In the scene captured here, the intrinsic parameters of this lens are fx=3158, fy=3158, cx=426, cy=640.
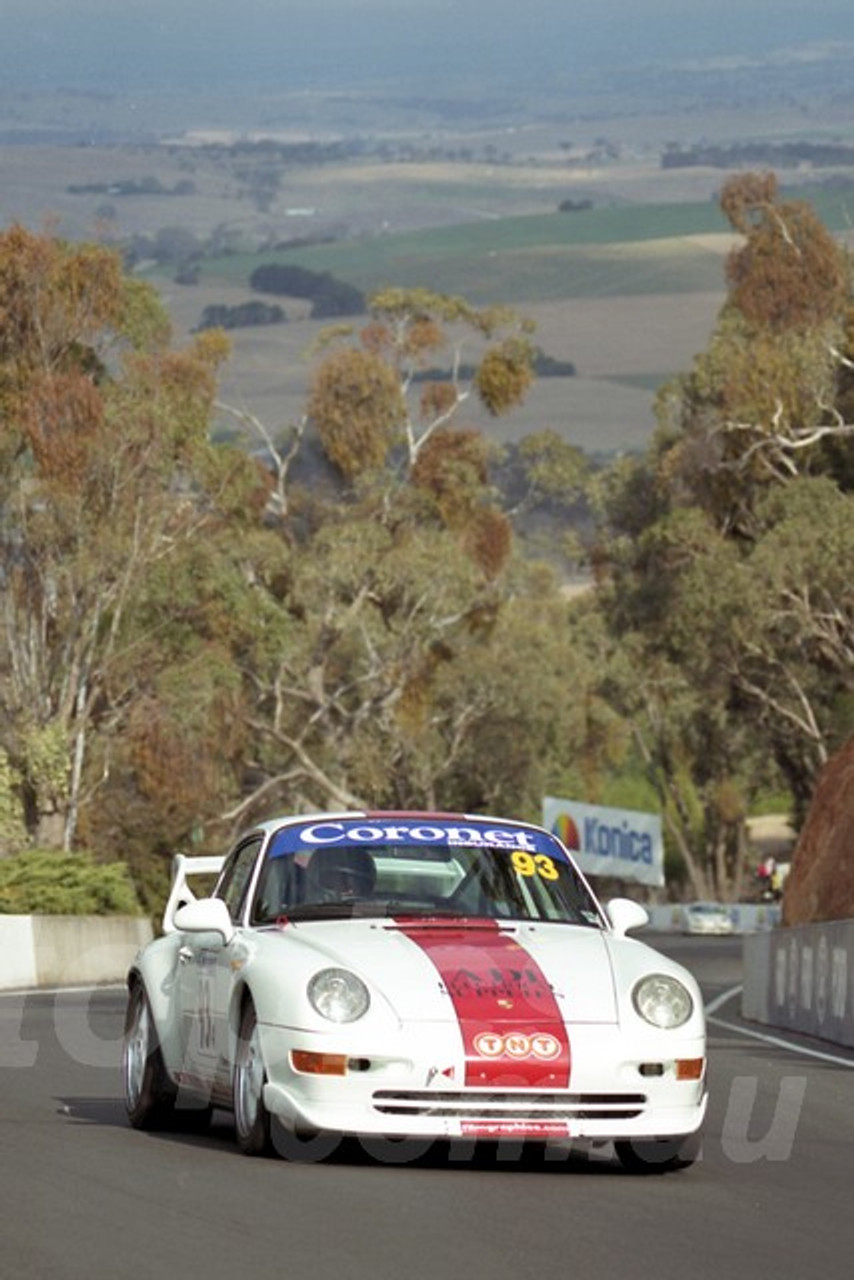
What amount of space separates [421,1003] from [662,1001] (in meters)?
0.97

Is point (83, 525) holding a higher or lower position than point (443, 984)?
lower

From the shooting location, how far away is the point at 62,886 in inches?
1455

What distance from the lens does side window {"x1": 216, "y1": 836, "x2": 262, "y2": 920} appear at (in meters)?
12.8

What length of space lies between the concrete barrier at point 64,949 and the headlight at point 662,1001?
60.5 feet

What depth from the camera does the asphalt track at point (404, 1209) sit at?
908 centimetres

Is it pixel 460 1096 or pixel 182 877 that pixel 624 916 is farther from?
pixel 182 877

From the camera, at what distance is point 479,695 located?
7494 centimetres

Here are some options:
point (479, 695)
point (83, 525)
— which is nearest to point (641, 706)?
point (479, 695)

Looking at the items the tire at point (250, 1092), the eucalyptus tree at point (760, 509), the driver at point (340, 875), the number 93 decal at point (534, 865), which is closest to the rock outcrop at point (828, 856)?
the eucalyptus tree at point (760, 509)

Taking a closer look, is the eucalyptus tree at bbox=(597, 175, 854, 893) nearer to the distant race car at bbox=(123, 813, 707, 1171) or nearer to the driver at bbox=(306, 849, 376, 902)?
the distant race car at bbox=(123, 813, 707, 1171)

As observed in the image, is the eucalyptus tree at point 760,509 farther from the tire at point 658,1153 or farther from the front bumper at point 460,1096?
the front bumper at point 460,1096

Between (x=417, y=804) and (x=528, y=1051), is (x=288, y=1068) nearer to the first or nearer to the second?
(x=528, y=1051)

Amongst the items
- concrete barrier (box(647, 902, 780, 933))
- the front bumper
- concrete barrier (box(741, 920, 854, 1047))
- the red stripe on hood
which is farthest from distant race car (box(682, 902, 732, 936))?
the front bumper

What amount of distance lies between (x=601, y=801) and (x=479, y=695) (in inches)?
1394
